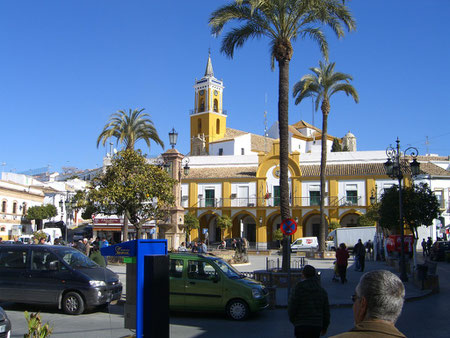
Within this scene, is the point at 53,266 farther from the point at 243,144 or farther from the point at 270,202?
the point at 243,144

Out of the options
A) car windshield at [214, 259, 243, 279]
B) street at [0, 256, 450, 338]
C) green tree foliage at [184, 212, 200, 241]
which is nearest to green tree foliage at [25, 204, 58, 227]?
green tree foliage at [184, 212, 200, 241]

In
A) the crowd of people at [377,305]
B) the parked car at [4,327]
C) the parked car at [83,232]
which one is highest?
the crowd of people at [377,305]

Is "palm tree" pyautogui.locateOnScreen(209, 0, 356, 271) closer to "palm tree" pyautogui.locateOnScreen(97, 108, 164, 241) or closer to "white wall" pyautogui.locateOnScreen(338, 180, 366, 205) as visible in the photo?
"palm tree" pyautogui.locateOnScreen(97, 108, 164, 241)

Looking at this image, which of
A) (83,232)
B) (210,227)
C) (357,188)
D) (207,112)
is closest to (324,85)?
(357,188)

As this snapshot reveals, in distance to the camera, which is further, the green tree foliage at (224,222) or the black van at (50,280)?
the green tree foliage at (224,222)

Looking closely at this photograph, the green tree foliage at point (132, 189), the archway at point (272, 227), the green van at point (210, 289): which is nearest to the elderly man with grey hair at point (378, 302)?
the green van at point (210, 289)

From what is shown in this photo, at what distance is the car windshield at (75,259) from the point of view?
1223 centimetres

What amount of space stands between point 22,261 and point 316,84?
25.4 metres

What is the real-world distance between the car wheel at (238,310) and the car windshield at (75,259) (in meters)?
4.04

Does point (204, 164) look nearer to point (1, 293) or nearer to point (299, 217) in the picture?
point (299, 217)

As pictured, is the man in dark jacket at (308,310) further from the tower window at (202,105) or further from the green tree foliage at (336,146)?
the tower window at (202,105)

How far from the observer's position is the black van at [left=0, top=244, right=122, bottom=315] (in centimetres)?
1177

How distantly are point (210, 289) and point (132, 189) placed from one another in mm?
12136

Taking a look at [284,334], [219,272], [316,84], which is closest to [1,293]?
[219,272]
